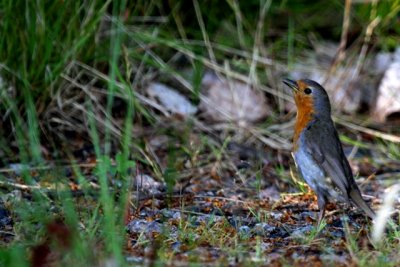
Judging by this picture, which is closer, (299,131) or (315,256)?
(315,256)

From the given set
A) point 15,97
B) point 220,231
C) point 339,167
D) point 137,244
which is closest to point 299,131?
point 339,167

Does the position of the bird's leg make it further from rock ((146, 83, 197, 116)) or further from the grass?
rock ((146, 83, 197, 116))

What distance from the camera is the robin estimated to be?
4.44m

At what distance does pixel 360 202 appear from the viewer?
4.38 meters

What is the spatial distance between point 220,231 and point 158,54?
112 inches

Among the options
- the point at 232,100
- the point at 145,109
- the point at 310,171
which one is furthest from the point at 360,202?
the point at 232,100

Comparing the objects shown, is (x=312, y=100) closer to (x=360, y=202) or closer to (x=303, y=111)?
(x=303, y=111)

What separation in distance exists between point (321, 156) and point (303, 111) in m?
0.48

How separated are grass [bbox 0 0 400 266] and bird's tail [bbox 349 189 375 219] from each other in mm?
357

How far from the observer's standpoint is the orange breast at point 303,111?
489 cm

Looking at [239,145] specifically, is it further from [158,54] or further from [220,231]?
[220,231]

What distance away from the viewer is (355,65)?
6977mm

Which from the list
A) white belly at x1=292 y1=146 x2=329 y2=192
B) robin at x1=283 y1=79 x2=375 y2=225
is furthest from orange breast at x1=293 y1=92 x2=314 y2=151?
white belly at x1=292 y1=146 x2=329 y2=192

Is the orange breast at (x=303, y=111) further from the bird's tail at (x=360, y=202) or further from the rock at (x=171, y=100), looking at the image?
the rock at (x=171, y=100)
